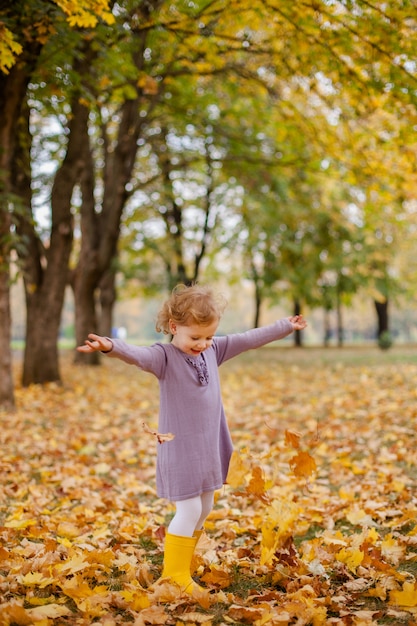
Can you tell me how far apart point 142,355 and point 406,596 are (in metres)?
1.64

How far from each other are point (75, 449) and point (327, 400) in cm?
444

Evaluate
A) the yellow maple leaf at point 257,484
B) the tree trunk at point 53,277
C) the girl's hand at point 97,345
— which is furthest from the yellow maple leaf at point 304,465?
the tree trunk at point 53,277

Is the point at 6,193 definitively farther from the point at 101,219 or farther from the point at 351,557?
the point at 351,557

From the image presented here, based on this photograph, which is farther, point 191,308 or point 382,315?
point 382,315

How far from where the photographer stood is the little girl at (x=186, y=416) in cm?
312

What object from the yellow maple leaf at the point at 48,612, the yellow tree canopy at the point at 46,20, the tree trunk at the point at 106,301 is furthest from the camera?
the tree trunk at the point at 106,301

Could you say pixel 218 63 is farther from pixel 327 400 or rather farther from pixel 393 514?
pixel 393 514

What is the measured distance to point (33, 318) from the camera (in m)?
11.7

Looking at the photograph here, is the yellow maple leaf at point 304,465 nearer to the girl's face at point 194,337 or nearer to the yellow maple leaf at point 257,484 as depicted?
the yellow maple leaf at point 257,484

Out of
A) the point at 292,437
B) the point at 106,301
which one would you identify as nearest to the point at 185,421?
the point at 292,437

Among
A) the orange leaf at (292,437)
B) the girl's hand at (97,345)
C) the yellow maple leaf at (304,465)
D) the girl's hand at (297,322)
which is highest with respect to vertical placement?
the girl's hand at (297,322)

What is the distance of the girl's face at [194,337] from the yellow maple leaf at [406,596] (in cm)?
145

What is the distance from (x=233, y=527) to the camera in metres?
4.06

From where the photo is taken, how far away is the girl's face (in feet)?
10.3
